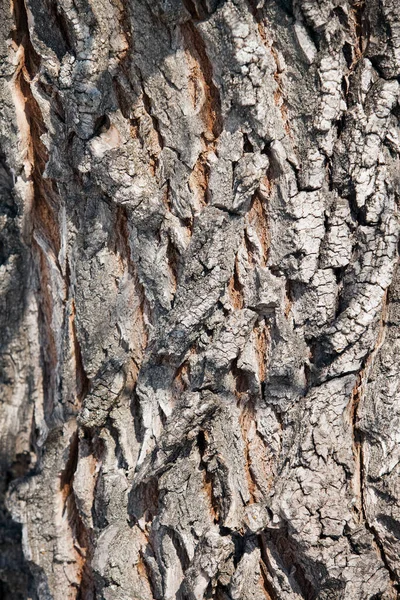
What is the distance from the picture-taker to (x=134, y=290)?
4.72ft

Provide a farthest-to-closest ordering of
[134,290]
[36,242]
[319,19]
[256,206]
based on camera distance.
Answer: [36,242]
[134,290]
[256,206]
[319,19]

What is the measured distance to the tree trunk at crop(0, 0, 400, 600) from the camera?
4.15 ft

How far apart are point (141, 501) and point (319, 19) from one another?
45.6 inches

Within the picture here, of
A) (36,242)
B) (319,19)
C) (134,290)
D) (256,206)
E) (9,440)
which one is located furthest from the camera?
(9,440)

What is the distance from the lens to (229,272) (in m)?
1.34

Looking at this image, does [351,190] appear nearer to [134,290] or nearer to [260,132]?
[260,132]

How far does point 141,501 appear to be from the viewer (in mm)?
1469

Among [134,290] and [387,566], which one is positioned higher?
[134,290]

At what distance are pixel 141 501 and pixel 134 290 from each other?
0.52 m

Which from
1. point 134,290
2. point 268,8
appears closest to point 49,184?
point 134,290

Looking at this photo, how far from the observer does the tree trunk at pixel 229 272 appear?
4.15ft

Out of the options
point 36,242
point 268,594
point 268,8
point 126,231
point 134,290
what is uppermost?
point 268,8

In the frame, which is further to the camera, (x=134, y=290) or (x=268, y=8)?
(x=134, y=290)

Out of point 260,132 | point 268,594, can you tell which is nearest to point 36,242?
point 260,132
